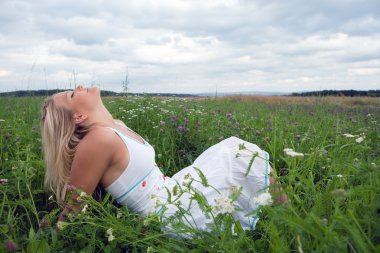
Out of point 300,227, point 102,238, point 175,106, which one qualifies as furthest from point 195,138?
point 300,227

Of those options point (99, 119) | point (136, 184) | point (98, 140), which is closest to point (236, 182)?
point (136, 184)

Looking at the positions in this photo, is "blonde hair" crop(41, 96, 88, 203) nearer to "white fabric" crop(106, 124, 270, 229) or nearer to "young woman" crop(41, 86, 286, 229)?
"young woman" crop(41, 86, 286, 229)

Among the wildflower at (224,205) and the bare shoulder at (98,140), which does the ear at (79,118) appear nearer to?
the bare shoulder at (98,140)

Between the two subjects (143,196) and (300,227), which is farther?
(143,196)

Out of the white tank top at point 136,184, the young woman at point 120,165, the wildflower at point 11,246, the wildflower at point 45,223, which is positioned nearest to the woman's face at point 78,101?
the young woman at point 120,165

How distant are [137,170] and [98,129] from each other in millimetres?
387

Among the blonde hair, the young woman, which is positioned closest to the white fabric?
the young woman

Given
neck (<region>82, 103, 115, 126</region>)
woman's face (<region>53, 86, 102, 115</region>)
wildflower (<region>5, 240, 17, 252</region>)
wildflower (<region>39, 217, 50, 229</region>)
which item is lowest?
wildflower (<region>39, 217, 50, 229</region>)

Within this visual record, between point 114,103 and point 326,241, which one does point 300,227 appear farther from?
point 114,103

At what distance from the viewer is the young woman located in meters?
2.18

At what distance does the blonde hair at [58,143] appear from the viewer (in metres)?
2.46

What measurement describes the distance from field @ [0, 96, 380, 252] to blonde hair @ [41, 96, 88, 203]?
0.44 ft

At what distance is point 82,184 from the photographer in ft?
7.34

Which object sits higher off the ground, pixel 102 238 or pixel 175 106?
pixel 175 106
